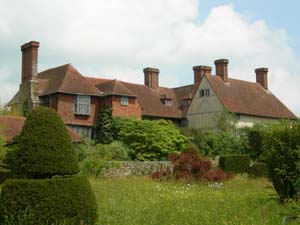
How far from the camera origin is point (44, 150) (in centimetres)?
1028

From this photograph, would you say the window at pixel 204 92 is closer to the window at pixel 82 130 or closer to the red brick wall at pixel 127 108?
the red brick wall at pixel 127 108

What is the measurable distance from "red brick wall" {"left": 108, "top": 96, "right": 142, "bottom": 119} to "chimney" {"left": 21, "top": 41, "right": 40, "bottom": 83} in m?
6.36

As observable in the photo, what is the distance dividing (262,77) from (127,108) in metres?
19.9

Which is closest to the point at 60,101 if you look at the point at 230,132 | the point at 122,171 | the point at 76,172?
the point at 122,171

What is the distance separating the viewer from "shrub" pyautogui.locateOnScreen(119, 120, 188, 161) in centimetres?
3566

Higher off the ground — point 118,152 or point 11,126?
point 11,126

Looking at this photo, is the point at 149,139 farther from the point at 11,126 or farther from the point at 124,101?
the point at 11,126

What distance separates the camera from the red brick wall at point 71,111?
38.6m

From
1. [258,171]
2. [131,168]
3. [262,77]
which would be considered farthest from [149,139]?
[262,77]

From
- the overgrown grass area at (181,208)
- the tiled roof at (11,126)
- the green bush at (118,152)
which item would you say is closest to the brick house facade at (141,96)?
the green bush at (118,152)

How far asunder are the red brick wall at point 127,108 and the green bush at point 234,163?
13.0 m

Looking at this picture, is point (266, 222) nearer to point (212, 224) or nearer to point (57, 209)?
point (212, 224)

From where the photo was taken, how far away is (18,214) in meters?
9.88

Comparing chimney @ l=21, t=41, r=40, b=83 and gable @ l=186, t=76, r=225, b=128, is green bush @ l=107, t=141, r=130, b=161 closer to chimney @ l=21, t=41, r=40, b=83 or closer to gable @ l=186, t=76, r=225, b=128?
chimney @ l=21, t=41, r=40, b=83
